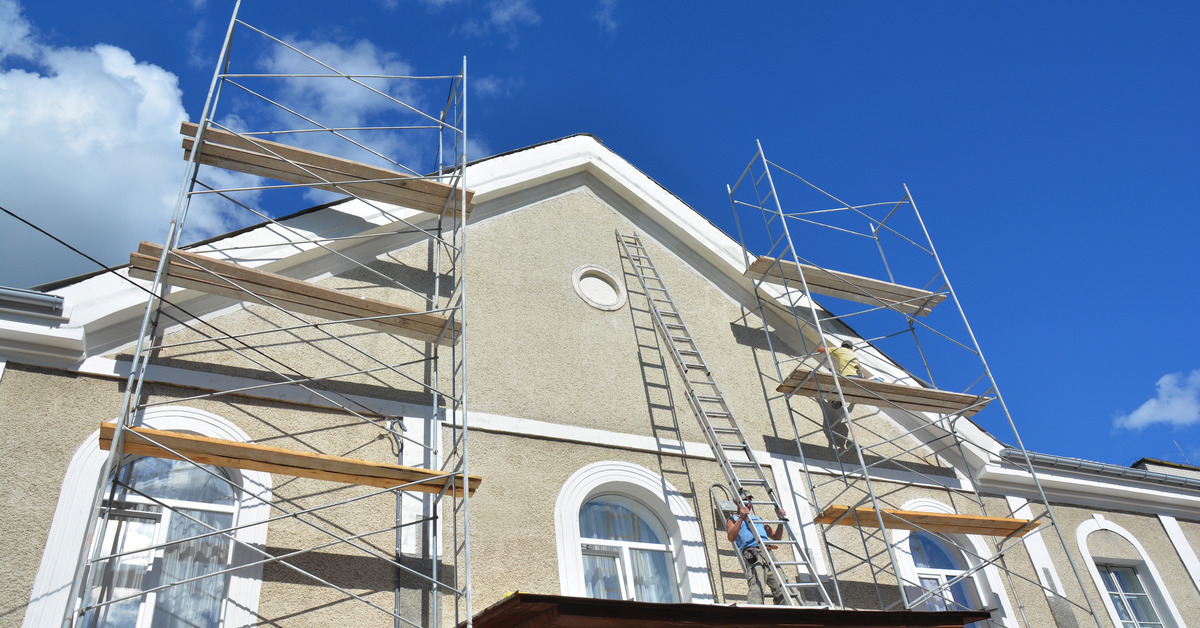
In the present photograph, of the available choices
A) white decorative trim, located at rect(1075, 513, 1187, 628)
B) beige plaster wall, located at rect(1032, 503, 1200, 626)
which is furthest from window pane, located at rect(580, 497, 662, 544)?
white decorative trim, located at rect(1075, 513, 1187, 628)

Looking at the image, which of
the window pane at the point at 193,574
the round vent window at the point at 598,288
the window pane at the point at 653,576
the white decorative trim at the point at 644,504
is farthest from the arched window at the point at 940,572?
the window pane at the point at 193,574

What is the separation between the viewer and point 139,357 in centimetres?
650

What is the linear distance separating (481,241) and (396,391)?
221cm

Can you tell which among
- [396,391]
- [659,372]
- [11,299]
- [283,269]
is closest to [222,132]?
[283,269]

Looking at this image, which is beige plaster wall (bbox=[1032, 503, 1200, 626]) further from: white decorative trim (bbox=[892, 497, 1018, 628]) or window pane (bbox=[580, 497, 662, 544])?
window pane (bbox=[580, 497, 662, 544])

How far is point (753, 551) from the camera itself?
770cm

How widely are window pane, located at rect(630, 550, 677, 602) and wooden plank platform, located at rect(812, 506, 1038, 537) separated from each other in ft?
5.42

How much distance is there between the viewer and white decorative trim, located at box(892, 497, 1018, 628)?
9.09m

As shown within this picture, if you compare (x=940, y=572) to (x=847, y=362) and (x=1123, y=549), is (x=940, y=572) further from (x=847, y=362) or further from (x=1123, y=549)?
(x=1123, y=549)

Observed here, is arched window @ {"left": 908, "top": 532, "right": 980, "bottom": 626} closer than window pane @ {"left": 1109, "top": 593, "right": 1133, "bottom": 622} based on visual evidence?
Yes

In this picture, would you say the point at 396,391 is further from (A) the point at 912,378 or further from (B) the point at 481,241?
(A) the point at 912,378

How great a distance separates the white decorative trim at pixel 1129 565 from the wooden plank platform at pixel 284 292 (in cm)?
780

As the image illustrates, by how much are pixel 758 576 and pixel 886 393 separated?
3.23 metres

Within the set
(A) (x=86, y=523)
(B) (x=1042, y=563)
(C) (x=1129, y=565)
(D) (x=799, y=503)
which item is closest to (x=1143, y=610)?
(C) (x=1129, y=565)
